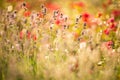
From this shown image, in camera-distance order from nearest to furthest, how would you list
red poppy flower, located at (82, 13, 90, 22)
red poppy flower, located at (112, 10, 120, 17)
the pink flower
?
red poppy flower, located at (82, 13, 90, 22)
red poppy flower, located at (112, 10, 120, 17)
the pink flower

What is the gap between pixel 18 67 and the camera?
11.6 feet

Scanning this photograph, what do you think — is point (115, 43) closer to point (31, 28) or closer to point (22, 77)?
point (31, 28)

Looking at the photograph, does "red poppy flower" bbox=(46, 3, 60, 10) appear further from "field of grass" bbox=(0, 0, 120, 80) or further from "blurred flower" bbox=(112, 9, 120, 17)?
"field of grass" bbox=(0, 0, 120, 80)

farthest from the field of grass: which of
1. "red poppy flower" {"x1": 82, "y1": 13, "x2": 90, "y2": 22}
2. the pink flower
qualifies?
the pink flower

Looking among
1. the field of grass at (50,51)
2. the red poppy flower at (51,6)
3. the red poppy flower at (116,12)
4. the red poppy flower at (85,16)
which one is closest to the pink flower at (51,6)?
the red poppy flower at (51,6)

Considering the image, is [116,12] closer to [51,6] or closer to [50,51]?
[51,6]

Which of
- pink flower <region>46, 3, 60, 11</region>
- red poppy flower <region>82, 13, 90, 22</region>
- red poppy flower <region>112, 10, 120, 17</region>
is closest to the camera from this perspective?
red poppy flower <region>82, 13, 90, 22</region>

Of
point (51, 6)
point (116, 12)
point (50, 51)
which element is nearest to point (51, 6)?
point (51, 6)

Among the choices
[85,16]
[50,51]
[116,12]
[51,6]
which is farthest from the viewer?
[51,6]

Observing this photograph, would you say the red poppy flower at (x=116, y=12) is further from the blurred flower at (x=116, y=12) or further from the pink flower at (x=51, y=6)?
the pink flower at (x=51, y=6)

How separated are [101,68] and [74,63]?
49cm

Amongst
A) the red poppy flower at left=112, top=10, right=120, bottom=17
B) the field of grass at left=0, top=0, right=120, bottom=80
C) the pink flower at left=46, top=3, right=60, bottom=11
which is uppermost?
the pink flower at left=46, top=3, right=60, bottom=11

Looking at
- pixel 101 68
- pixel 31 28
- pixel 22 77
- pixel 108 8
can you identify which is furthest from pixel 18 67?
pixel 108 8

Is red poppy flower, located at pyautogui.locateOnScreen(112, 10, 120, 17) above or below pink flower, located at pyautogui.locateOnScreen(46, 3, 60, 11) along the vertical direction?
below
